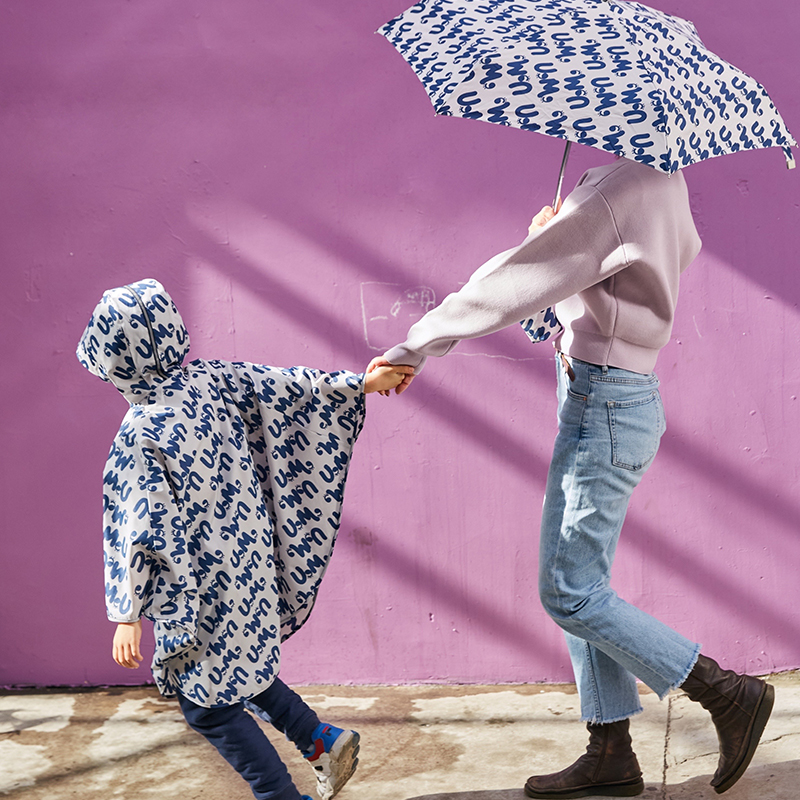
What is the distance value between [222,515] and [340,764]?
0.70 m

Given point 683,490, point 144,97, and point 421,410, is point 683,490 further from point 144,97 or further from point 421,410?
point 144,97

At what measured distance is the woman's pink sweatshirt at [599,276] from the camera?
79.8 inches

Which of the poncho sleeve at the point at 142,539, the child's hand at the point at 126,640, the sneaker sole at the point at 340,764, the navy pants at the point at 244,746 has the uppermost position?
the poncho sleeve at the point at 142,539

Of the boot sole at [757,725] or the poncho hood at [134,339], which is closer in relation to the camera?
the poncho hood at [134,339]

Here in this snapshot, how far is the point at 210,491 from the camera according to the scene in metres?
2.15

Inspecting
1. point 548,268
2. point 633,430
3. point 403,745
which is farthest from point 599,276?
point 403,745

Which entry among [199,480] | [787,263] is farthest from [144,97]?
[787,263]

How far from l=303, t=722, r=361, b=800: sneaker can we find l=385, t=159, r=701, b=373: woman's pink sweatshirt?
94 cm

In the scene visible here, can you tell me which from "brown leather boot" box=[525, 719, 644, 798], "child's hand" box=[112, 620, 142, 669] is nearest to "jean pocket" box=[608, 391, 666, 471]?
"brown leather boot" box=[525, 719, 644, 798]

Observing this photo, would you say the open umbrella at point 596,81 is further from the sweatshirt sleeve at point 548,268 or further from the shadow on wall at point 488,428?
the shadow on wall at point 488,428

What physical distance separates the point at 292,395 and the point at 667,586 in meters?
1.52

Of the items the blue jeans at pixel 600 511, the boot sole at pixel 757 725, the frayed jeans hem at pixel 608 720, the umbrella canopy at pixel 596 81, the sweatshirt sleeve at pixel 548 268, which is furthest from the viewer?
the frayed jeans hem at pixel 608 720

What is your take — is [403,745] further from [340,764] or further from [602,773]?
[602,773]

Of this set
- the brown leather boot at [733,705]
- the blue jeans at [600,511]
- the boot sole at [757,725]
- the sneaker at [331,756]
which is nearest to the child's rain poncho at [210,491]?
the sneaker at [331,756]
